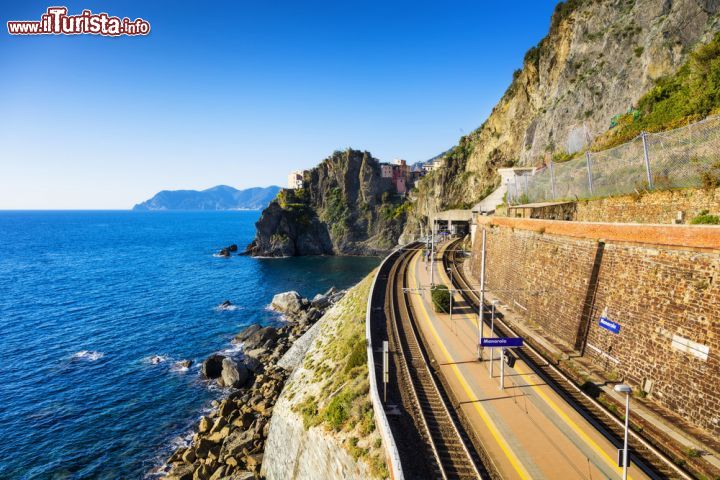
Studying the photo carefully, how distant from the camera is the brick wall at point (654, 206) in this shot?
575 inches

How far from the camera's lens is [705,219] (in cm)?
1391

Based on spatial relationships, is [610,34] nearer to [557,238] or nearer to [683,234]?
[557,238]

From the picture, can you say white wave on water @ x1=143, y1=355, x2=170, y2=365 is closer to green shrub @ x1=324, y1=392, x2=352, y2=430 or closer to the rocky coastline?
the rocky coastline

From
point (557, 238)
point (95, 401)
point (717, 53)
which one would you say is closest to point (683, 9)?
point (717, 53)

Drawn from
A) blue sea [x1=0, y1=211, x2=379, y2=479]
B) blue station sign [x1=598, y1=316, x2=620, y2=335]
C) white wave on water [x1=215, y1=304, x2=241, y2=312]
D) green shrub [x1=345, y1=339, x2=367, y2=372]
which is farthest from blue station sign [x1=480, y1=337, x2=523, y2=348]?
white wave on water [x1=215, y1=304, x2=241, y2=312]

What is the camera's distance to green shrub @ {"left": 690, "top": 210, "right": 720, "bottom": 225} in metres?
13.6

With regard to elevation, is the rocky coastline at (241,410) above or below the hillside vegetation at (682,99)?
below

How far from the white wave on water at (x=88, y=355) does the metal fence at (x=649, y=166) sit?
43338mm

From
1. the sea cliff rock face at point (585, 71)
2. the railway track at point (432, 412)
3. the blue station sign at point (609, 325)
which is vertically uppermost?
the sea cliff rock face at point (585, 71)

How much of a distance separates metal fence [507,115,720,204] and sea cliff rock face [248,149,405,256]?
76631 millimetres

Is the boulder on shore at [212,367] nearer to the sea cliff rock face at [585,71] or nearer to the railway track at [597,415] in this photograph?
the railway track at [597,415]

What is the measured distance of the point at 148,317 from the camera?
160 feet

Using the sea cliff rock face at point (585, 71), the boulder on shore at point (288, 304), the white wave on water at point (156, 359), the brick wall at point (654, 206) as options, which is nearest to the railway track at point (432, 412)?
the brick wall at point (654, 206)

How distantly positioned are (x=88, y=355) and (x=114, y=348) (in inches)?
91.1
